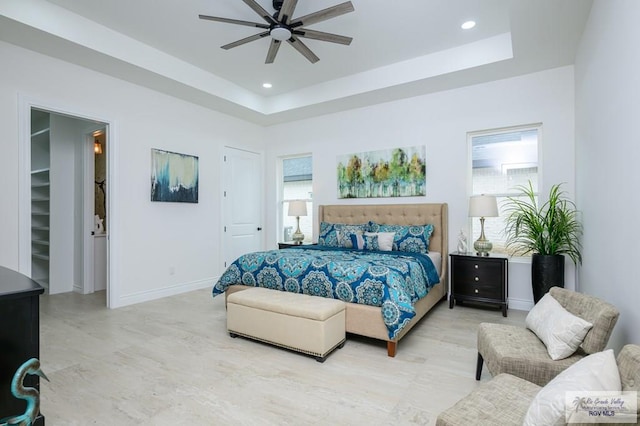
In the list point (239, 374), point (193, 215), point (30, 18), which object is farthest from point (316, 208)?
point (30, 18)

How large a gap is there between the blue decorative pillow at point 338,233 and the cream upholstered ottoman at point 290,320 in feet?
5.55

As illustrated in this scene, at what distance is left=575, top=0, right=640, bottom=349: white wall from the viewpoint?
1770 millimetres

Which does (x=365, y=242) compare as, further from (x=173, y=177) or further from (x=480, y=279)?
(x=173, y=177)

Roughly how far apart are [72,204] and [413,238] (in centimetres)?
506

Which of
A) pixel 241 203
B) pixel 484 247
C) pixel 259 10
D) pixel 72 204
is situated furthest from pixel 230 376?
pixel 72 204

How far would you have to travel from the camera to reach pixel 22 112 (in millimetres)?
3344

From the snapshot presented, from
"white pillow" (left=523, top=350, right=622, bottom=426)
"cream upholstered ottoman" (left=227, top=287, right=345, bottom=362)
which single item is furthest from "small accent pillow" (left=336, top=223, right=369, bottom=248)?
"white pillow" (left=523, top=350, right=622, bottom=426)

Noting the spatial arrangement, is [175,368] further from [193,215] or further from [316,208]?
[316,208]

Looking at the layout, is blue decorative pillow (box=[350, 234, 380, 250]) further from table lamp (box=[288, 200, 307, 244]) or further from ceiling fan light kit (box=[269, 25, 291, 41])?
ceiling fan light kit (box=[269, 25, 291, 41])

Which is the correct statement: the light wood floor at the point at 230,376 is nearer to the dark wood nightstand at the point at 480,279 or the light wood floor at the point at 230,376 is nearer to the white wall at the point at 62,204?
the dark wood nightstand at the point at 480,279

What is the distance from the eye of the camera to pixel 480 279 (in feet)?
12.8

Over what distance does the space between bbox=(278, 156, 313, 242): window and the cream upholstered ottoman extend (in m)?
2.83

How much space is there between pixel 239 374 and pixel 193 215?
3152 millimetres

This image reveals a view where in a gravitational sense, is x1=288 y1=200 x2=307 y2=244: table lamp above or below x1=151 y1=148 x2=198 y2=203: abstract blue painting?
below
